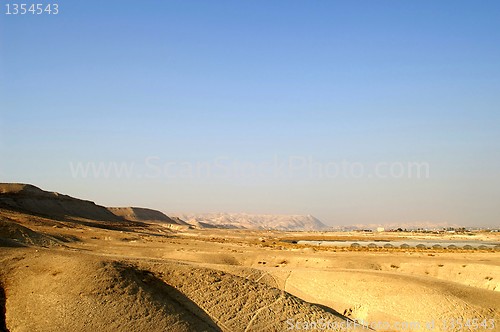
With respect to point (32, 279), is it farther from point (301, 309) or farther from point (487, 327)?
point (487, 327)

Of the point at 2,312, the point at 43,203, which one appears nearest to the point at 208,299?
the point at 2,312

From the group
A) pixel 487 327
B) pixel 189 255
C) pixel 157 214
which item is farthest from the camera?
pixel 157 214

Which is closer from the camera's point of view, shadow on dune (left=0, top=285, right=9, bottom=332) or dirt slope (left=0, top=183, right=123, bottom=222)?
shadow on dune (left=0, top=285, right=9, bottom=332)

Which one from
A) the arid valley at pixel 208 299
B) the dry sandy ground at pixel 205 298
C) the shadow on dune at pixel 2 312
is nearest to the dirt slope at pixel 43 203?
the arid valley at pixel 208 299

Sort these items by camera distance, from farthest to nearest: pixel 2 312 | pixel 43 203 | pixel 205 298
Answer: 1. pixel 43 203
2. pixel 205 298
3. pixel 2 312

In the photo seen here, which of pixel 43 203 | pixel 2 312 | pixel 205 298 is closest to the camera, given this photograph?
pixel 2 312

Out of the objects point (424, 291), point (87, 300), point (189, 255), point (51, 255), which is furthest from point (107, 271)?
point (189, 255)

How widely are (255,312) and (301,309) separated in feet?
6.74

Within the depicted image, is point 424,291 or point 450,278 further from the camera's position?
point 450,278

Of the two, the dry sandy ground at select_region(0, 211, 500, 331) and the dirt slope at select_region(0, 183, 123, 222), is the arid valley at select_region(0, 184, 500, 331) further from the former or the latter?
the dirt slope at select_region(0, 183, 123, 222)

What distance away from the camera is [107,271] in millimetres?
16844

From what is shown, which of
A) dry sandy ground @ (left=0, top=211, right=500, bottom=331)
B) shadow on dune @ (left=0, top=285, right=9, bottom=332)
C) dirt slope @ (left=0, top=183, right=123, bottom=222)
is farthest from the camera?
dirt slope @ (left=0, top=183, right=123, bottom=222)

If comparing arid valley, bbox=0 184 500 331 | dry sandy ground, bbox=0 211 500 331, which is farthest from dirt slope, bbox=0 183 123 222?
dry sandy ground, bbox=0 211 500 331

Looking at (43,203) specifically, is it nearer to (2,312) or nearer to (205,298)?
(2,312)
